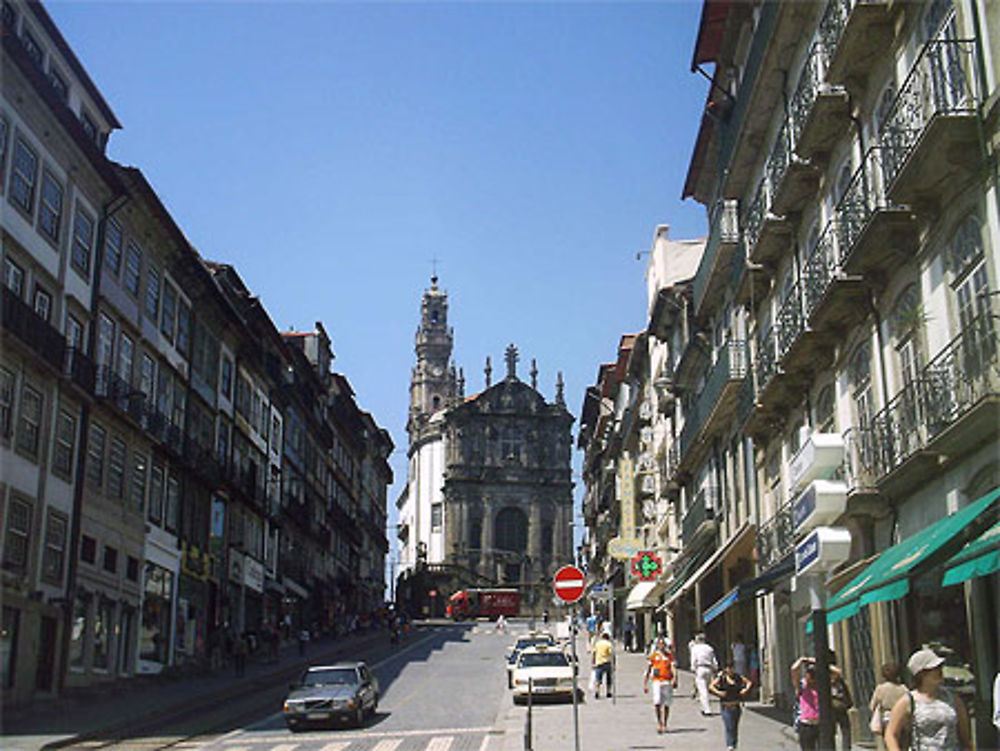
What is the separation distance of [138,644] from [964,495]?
27.0 m

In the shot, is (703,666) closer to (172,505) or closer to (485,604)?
(172,505)

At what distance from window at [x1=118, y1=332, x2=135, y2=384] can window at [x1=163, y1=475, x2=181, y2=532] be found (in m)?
5.22

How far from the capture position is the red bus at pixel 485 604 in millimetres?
97688

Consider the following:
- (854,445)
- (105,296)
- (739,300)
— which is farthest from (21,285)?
(854,445)

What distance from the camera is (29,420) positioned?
2830cm

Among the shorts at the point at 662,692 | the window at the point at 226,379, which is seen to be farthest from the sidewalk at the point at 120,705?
the shorts at the point at 662,692

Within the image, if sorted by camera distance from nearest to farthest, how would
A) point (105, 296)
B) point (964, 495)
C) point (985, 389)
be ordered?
1. point (985, 389)
2. point (964, 495)
3. point (105, 296)

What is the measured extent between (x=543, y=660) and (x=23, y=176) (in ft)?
56.0

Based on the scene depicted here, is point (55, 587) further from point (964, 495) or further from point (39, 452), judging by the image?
point (964, 495)

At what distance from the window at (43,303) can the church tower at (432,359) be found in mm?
111027

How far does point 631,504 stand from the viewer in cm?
5238

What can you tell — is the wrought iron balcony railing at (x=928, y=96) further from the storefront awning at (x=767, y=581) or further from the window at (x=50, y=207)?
the window at (x=50, y=207)

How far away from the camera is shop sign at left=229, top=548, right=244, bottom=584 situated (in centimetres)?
4675

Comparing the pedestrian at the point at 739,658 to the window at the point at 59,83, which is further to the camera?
the window at the point at 59,83
